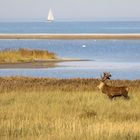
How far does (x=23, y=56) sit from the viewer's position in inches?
1945

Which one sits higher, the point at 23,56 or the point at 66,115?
the point at 23,56

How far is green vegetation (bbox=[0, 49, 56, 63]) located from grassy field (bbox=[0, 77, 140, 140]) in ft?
79.4

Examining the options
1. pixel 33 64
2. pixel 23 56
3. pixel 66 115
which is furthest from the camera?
pixel 23 56

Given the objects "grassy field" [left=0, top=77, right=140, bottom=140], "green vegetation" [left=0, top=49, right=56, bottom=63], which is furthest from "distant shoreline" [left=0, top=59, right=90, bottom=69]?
"grassy field" [left=0, top=77, right=140, bottom=140]

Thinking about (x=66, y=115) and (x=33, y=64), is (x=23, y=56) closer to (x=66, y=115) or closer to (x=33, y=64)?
(x=33, y=64)

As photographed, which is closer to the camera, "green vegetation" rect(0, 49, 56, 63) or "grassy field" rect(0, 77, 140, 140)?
"grassy field" rect(0, 77, 140, 140)

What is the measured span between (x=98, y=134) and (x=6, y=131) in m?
1.94

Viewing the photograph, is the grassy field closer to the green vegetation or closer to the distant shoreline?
the distant shoreline

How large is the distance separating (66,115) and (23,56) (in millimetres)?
33746

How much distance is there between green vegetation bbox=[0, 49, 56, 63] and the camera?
1886 inches

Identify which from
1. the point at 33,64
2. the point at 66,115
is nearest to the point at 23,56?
the point at 33,64

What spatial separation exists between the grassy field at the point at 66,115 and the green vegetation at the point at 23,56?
2421 centimetres

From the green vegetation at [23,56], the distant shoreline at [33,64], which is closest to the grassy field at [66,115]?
the distant shoreline at [33,64]

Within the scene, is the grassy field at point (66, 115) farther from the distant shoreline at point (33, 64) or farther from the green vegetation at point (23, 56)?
the green vegetation at point (23, 56)
